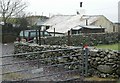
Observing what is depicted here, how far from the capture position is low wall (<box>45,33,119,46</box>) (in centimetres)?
2102

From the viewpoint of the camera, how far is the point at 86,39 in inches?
896

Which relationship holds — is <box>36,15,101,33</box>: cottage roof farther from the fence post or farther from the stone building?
the fence post

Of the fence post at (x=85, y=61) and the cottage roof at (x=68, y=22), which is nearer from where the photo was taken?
the fence post at (x=85, y=61)

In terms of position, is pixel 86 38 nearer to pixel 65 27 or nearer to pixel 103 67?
pixel 103 67

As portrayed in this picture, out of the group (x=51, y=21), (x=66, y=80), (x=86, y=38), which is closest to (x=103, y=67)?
(x=66, y=80)

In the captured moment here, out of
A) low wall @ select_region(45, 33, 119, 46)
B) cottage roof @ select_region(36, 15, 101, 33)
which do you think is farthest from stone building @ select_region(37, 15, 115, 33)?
low wall @ select_region(45, 33, 119, 46)

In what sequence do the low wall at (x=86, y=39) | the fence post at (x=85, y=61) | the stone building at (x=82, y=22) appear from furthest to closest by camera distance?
the stone building at (x=82, y=22) < the low wall at (x=86, y=39) < the fence post at (x=85, y=61)

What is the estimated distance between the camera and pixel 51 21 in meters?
51.1

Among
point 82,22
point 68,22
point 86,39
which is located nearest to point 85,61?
point 86,39

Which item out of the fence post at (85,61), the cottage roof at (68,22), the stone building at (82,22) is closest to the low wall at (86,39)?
the fence post at (85,61)

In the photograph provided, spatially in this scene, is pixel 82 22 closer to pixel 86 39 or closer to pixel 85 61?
pixel 86 39

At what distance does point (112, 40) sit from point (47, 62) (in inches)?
596

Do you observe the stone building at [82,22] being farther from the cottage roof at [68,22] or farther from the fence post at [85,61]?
the fence post at [85,61]

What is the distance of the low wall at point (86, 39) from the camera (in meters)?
21.0
